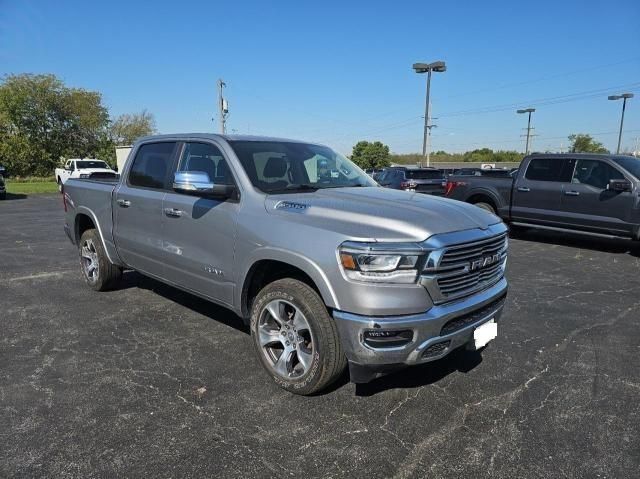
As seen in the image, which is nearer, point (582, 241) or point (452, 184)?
point (582, 241)

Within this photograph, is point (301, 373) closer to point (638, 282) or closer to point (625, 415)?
point (625, 415)

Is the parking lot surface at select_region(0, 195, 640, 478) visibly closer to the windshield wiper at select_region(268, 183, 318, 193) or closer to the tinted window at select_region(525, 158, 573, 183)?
the windshield wiper at select_region(268, 183, 318, 193)

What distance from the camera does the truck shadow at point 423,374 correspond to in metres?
3.50

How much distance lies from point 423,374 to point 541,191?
746cm

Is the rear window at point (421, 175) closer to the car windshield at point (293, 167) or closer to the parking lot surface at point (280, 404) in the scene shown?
the parking lot surface at point (280, 404)

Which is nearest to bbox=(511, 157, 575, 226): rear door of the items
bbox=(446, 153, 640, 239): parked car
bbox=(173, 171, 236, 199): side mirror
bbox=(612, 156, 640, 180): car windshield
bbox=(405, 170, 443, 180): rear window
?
bbox=(446, 153, 640, 239): parked car

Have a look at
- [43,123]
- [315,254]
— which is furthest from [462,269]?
[43,123]

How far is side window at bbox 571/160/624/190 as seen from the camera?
8836 mm

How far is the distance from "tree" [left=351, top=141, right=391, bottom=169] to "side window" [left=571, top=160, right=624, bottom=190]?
178 ft

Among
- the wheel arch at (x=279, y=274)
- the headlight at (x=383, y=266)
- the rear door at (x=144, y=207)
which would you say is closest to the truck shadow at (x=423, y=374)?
the wheel arch at (x=279, y=274)

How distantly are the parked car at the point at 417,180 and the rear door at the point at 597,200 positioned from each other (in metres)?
6.03

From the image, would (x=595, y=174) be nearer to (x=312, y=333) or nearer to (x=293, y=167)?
(x=293, y=167)

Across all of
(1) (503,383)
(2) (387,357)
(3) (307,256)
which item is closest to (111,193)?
(3) (307,256)

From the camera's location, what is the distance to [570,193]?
930 centimetres
